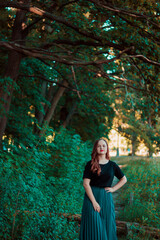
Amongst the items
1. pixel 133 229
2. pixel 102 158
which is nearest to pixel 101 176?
pixel 102 158

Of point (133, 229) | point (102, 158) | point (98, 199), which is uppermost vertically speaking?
point (102, 158)

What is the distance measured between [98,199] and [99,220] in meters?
0.29

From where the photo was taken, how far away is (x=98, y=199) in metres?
4.58

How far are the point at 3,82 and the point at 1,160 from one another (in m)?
5.54

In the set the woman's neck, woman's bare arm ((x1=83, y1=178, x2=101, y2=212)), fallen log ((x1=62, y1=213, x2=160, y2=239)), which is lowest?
fallen log ((x1=62, y1=213, x2=160, y2=239))

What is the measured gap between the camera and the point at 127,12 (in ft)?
25.5

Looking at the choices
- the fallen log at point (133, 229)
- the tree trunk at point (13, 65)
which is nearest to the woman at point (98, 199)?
the fallen log at point (133, 229)

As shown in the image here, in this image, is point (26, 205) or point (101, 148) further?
point (26, 205)

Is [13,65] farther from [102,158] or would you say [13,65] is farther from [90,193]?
[90,193]

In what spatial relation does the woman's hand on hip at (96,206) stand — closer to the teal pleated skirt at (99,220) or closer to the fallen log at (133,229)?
the teal pleated skirt at (99,220)

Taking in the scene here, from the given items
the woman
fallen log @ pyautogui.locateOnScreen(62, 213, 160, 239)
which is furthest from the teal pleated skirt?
fallen log @ pyautogui.locateOnScreen(62, 213, 160, 239)

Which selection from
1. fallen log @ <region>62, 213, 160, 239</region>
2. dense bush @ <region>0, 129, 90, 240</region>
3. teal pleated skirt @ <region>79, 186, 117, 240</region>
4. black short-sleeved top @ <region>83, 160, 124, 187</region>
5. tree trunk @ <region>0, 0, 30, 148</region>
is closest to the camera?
teal pleated skirt @ <region>79, 186, 117, 240</region>

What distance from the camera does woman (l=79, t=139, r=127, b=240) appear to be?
4.46 metres

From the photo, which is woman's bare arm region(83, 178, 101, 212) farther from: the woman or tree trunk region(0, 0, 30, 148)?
tree trunk region(0, 0, 30, 148)
